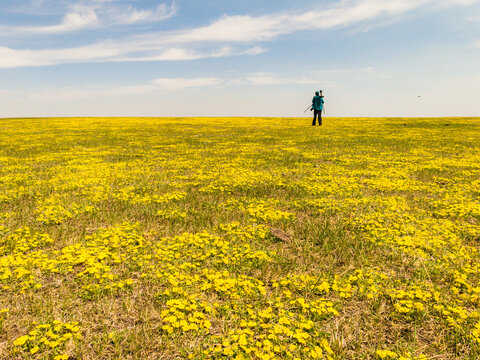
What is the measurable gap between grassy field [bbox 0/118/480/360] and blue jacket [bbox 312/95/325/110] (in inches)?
941

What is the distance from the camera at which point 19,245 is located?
5633 millimetres

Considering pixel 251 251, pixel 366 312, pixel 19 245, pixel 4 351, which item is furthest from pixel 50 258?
pixel 366 312

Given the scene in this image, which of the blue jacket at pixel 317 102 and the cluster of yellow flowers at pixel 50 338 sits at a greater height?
the blue jacket at pixel 317 102

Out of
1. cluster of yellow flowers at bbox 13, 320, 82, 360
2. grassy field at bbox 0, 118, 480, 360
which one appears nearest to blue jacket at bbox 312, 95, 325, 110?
grassy field at bbox 0, 118, 480, 360

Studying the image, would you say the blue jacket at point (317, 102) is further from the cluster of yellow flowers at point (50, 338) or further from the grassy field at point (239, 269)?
the cluster of yellow flowers at point (50, 338)

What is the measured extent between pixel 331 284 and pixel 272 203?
3.89m

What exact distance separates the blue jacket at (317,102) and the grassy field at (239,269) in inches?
941

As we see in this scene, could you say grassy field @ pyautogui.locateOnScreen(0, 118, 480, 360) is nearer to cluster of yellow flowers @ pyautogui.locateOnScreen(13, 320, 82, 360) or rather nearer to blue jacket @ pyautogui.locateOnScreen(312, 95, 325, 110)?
cluster of yellow flowers @ pyautogui.locateOnScreen(13, 320, 82, 360)

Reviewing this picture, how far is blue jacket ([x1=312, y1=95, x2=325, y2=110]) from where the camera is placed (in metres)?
32.4

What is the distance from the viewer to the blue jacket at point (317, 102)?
32375 mm

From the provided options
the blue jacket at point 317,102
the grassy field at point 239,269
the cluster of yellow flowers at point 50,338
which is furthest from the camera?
the blue jacket at point 317,102

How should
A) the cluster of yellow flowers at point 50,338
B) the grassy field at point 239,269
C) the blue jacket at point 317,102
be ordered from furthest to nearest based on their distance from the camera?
the blue jacket at point 317,102, the grassy field at point 239,269, the cluster of yellow flowers at point 50,338

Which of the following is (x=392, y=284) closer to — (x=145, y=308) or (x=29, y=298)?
(x=145, y=308)

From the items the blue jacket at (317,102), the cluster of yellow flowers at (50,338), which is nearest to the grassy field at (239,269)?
the cluster of yellow flowers at (50,338)
